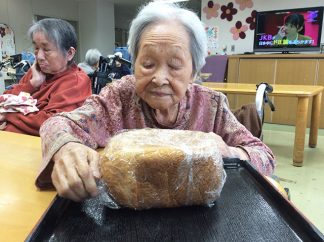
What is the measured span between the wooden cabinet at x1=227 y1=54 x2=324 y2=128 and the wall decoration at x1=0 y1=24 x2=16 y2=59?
4852mm

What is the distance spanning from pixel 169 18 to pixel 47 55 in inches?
35.4

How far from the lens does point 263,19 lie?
4.85m

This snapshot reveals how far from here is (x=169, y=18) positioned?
94 centimetres

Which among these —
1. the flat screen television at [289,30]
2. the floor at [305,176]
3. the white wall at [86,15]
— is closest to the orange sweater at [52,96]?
the floor at [305,176]


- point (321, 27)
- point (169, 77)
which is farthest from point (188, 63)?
point (321, 27)

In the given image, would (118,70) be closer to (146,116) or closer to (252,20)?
(146,116)

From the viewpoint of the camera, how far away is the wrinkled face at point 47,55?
1.56 meters

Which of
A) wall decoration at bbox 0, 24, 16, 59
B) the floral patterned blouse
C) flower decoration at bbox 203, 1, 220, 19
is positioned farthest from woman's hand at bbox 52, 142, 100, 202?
wall decoration at bbox 0, 24, 16, 59

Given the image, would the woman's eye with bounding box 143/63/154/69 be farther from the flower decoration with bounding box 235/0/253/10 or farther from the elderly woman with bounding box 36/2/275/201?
the flower decoration with bounding box 235/0/253/10

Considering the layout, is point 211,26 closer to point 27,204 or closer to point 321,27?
point 321,27

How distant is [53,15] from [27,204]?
26.6ft

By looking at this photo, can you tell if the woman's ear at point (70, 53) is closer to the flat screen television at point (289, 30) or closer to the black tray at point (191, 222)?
the black tray at point (191, 222)

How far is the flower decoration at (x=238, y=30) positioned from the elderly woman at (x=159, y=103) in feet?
15.7

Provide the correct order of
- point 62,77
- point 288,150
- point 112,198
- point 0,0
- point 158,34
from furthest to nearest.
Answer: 1. point 0,0
2. point 288,150
3. point 62,77
4. point 158,34
5. point 112,198
